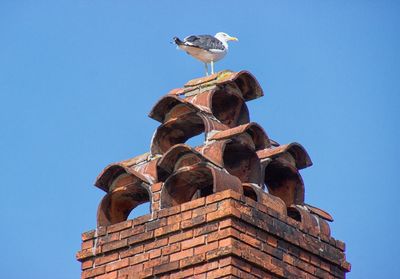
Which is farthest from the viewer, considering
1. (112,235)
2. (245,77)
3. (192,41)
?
(192,41)

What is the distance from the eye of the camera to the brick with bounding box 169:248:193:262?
12.3 m

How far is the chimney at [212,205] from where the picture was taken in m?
12.3

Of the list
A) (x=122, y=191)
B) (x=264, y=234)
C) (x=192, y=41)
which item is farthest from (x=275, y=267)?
(x=192, y=41)

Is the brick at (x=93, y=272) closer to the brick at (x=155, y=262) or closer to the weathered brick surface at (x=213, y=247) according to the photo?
the weathered brick surface at (x=213, y=247)

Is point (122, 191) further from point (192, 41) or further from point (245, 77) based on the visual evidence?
point (192, 41)

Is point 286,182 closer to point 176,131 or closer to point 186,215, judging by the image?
point 176,131

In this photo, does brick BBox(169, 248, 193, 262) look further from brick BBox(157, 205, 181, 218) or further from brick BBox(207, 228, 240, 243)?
brick BBox(157, 205, 181, 218)

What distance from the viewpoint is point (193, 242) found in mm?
12352

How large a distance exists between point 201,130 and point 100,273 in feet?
6.67

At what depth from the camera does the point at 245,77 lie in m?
14.0

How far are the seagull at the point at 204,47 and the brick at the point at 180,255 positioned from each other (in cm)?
515

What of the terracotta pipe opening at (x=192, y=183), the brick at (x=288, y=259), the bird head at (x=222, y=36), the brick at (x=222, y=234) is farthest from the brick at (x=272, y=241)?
the bird head at (x=222, y=36)

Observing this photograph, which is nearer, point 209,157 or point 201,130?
point 209,157

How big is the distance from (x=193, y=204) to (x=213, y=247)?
631 mm
